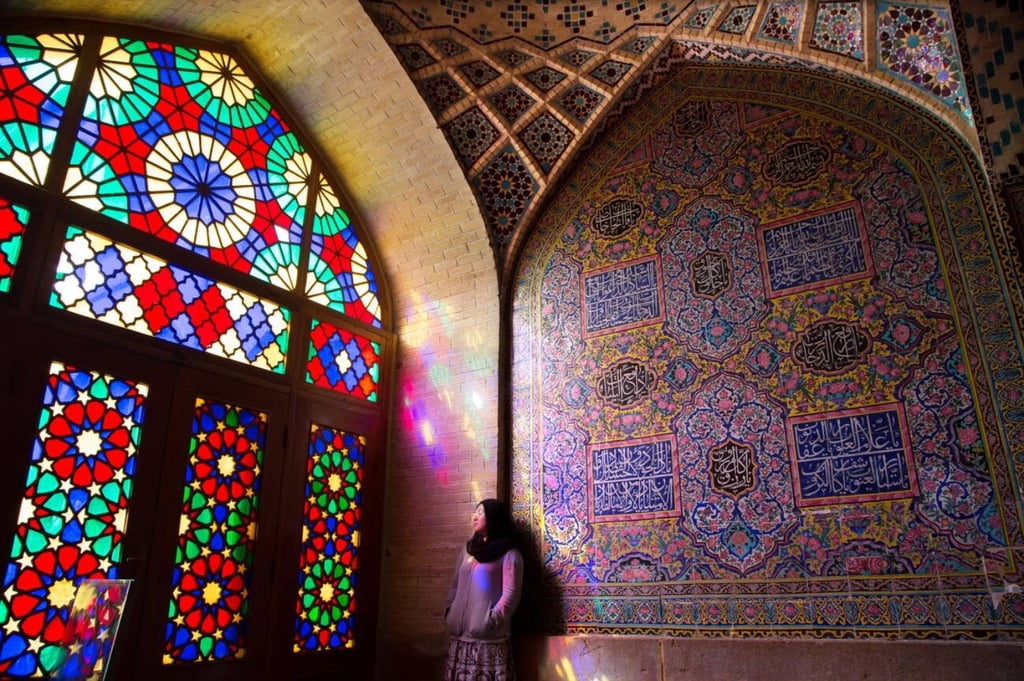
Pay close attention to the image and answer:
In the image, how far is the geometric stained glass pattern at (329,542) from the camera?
469 centimetres

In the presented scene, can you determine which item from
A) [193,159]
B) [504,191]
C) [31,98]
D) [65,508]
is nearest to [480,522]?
[65,508]

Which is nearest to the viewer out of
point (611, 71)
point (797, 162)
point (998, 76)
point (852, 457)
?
point (998, 76)

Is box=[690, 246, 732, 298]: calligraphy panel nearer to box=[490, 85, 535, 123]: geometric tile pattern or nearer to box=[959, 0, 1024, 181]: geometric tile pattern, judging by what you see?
box=[959, 0, 1024, 181]: geometric tile pattern

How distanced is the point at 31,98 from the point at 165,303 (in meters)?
1.22

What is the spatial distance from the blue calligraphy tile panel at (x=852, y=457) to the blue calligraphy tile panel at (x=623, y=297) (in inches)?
45.6

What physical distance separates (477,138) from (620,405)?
2123 mm

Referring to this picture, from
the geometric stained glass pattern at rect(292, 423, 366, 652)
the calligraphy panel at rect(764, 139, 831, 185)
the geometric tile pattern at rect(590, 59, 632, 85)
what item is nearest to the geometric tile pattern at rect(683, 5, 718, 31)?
the geometric tile pattern at rect(590, 59, 632, 85)

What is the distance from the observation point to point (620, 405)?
4727 millimetres

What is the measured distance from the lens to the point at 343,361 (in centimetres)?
533

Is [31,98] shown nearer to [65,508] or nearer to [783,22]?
[65,508]

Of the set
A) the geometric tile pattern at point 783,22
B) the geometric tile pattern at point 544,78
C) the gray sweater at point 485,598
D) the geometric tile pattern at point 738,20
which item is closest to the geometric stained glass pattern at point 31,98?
the geometric tile pattern at point 544,78

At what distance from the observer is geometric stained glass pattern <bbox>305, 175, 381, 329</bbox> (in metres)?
→ 5.34

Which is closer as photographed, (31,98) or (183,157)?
(31,98)

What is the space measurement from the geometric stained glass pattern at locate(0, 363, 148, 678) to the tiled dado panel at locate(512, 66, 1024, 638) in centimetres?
232
